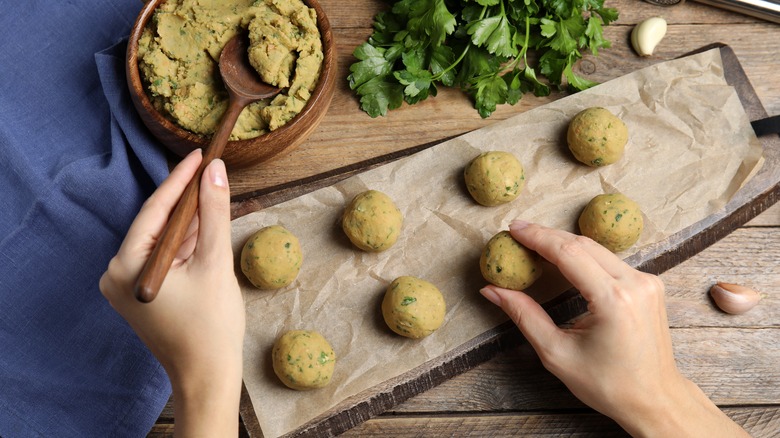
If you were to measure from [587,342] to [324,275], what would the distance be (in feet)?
2.63

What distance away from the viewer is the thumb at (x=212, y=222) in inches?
60.5

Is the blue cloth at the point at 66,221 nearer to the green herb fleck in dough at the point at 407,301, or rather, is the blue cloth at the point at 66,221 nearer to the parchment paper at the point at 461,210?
the parchment paper at the point at 461,210

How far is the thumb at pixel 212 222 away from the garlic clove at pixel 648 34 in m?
1.52

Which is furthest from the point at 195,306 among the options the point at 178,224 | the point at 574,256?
the point at 574,256

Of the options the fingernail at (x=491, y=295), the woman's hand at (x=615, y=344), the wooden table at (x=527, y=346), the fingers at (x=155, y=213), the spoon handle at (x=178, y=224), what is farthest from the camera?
the wooden table at (x=527, y=346)

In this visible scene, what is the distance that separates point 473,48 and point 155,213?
43.6 inches

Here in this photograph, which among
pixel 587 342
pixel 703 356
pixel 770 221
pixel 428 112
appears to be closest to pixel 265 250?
pixel 428 112

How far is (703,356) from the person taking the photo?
2.12 m

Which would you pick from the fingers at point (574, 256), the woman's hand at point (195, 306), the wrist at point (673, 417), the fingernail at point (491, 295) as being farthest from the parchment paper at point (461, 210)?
the wrist at point (673, 417)

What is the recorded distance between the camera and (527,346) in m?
2.05

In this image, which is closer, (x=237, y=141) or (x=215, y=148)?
(x=215, y=148)

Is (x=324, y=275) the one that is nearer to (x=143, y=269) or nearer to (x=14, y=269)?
(x=143, y=269)

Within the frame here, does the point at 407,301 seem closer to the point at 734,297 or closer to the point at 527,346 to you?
the point at 527,346

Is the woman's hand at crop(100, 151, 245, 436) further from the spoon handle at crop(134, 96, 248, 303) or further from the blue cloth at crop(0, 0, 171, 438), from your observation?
the blue cloth at crop(0, 0, 171, 438)
